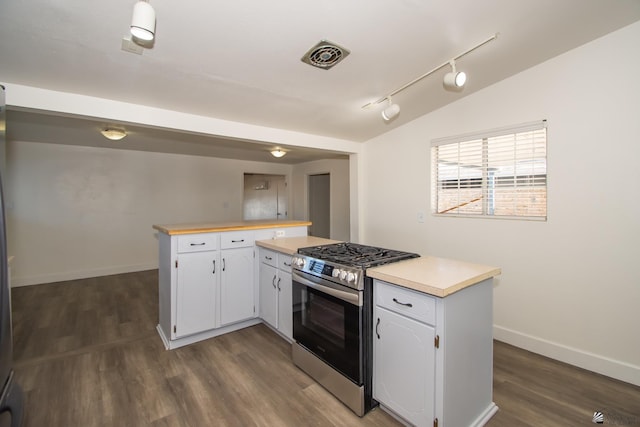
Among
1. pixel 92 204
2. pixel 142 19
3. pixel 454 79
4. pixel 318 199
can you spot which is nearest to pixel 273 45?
pixel 142 19

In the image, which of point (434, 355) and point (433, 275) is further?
point (433, 275)

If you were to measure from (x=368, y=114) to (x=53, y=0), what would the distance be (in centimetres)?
258

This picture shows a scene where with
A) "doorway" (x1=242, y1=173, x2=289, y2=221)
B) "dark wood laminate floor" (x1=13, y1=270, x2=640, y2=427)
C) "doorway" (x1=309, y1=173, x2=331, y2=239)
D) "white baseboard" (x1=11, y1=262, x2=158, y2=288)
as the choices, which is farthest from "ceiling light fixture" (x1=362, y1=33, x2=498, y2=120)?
"white baseboard" (x1=11, y1=262, x2=158, y2=288)

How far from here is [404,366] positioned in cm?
163

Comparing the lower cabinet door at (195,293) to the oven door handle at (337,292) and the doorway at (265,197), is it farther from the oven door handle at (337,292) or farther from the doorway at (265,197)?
the doorway at (265,197)

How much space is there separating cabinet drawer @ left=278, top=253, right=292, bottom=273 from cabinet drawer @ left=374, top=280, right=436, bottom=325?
1.00 m

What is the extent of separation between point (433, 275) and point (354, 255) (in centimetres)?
61

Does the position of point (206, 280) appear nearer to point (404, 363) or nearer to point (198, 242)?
point (198, 242)

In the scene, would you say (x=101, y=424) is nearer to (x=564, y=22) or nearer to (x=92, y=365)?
(x=92, y=365)

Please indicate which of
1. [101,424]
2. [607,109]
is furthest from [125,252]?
[607,109]

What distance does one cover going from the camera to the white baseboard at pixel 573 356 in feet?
7.07

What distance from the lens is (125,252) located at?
5.34 metres

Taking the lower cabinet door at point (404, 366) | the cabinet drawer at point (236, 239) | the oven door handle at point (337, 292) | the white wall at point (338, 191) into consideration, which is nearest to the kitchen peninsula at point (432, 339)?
the lower cabinet door at point (404, 366)

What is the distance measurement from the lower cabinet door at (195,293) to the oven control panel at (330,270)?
0.99m
